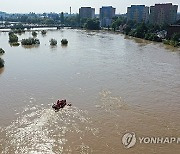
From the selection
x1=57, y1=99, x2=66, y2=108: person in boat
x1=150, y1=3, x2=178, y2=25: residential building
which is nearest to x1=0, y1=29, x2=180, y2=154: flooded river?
x1=57, y1=99, x2=66, y2=108: person in boat

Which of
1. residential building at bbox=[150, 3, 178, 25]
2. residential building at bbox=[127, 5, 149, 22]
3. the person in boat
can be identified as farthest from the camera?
residential building at bbox=[127, 5, 149, 22]

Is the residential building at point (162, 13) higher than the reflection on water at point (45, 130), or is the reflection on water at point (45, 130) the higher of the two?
the residential building at point (162, 13)

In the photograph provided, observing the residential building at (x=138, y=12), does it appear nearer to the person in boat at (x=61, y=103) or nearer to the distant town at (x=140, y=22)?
the distant town at (x=140, y=22)

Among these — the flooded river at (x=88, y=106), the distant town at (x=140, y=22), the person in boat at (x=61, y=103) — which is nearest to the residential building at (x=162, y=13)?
the distant town at (x=140, y=22)

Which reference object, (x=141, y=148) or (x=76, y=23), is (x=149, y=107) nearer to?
(x=141, y=148)

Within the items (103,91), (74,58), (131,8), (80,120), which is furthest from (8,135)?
(131,8)

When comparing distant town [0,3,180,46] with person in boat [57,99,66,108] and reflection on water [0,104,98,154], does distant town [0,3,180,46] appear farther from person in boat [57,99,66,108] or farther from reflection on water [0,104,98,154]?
reflection on water [0,104,98,154]
